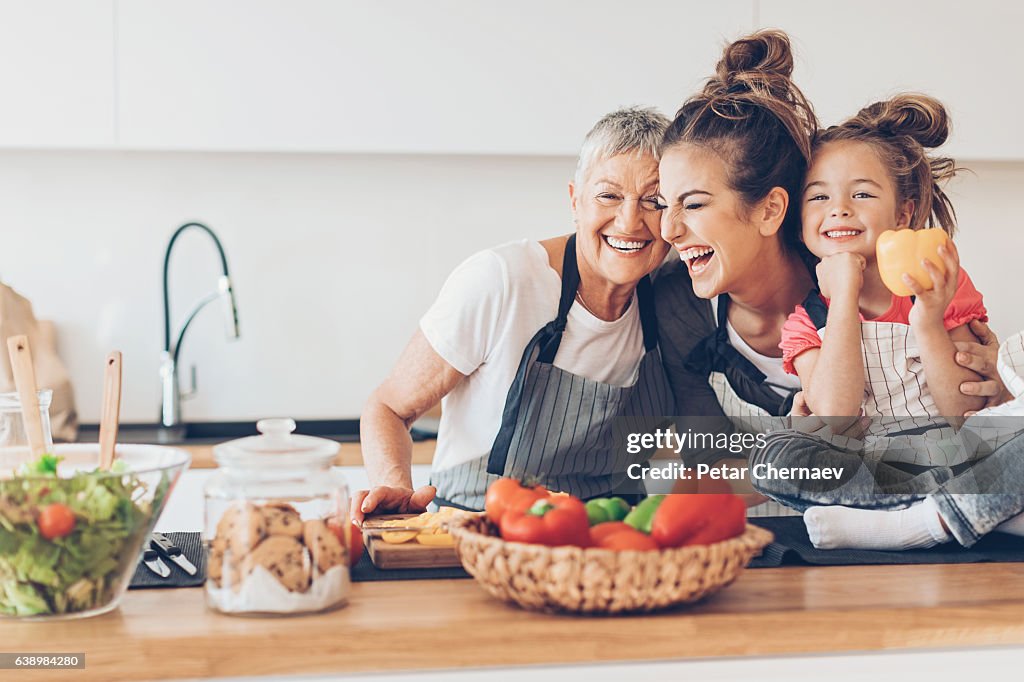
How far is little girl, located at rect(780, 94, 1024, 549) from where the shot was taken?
132cm

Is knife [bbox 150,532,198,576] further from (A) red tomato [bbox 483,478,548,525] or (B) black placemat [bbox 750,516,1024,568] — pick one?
(B) black placemat [bbox 750,516,1024,568]

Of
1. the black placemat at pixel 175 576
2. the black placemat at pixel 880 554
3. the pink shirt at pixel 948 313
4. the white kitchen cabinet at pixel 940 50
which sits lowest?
the black placemat at pixel 880 554

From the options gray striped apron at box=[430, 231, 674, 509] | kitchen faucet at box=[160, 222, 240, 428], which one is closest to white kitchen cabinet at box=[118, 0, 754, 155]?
kitchen faucet at box=[160, 222, 240, 428]

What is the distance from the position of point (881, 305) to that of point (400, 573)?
700 mm

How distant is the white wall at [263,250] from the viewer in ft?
8.13

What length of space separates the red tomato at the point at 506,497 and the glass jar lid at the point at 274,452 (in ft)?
0.52

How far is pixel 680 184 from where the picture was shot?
153 cm

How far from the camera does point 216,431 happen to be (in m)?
2.49

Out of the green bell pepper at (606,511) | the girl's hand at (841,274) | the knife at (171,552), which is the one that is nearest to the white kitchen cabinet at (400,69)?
the girl's hand at (841,274)

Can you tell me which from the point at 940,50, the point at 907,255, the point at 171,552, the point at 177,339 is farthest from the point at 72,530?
the point at 940,50

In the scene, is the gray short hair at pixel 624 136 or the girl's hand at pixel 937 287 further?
the gray short hair at pixel 624 136

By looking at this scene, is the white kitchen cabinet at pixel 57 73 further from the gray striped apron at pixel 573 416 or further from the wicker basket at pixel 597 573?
the wicker basket at pixel 597 573

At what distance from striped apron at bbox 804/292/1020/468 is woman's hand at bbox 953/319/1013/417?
40mm
